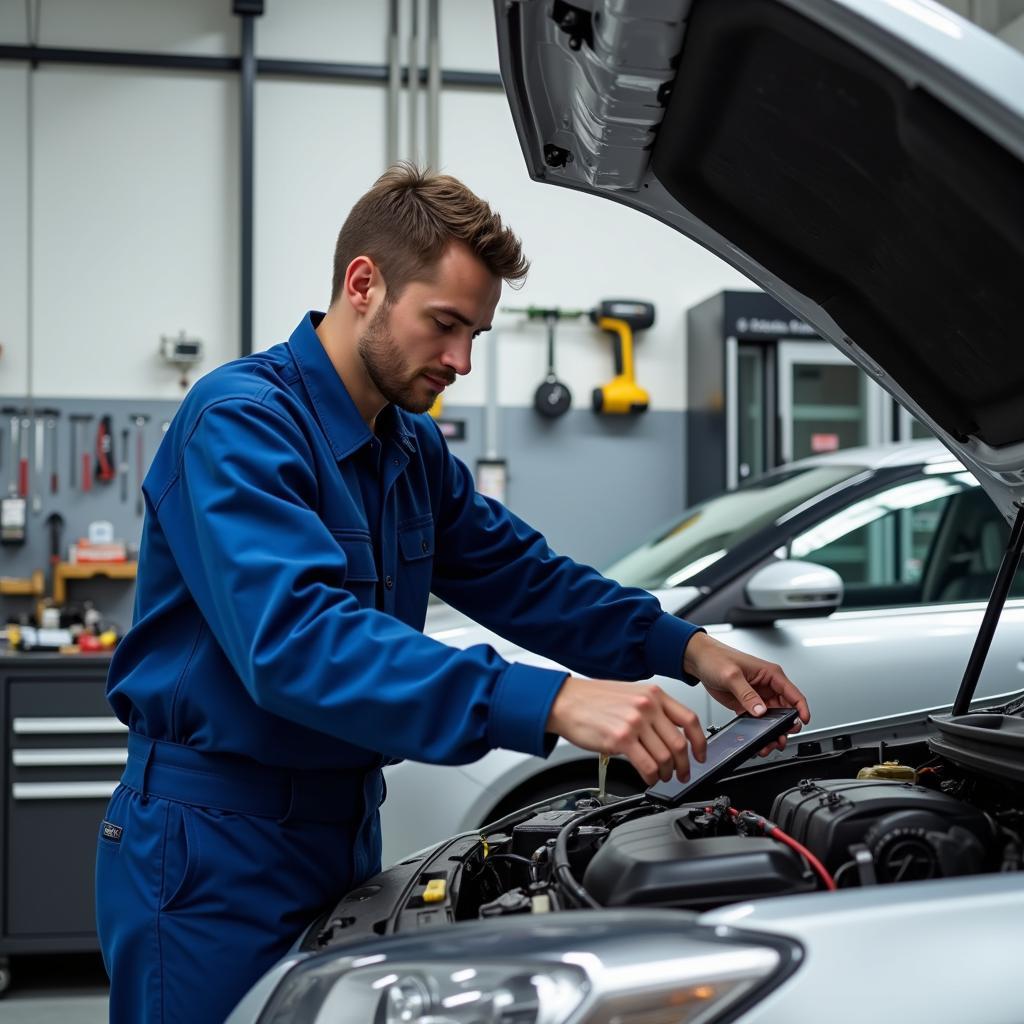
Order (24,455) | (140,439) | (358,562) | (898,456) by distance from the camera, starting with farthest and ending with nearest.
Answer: (140,439) → (24,455) → (898,456) → (358,562)

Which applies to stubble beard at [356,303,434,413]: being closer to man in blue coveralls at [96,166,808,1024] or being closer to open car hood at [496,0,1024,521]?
man in blue coveralls at [96,166,808,1024]

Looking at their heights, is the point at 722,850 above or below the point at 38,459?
below

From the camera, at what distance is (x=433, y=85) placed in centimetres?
515

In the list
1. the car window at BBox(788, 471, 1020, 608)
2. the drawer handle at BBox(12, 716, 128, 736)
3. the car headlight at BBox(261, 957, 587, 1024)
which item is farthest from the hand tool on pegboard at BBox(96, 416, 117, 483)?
the car headlight at BBox(261, 957, 587, 1024)

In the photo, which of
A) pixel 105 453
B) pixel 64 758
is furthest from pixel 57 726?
pixel 105 453

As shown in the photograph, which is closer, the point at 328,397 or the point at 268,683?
the point at 268,683

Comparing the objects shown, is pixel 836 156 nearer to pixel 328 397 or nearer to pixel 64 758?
pixel 328 397

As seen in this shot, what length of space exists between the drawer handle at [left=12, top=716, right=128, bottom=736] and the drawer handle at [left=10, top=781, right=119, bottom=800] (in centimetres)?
A: 15

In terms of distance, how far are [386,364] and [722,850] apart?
0.66 meters

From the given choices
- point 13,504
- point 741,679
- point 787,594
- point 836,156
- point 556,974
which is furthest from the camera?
point 13,504

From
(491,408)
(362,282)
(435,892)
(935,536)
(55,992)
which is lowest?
(55,992)

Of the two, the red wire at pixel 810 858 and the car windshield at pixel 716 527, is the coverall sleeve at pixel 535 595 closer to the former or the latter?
the red wire at pixel 810 858

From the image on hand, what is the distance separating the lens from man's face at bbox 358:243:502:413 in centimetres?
132

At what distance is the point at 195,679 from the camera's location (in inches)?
48.6
